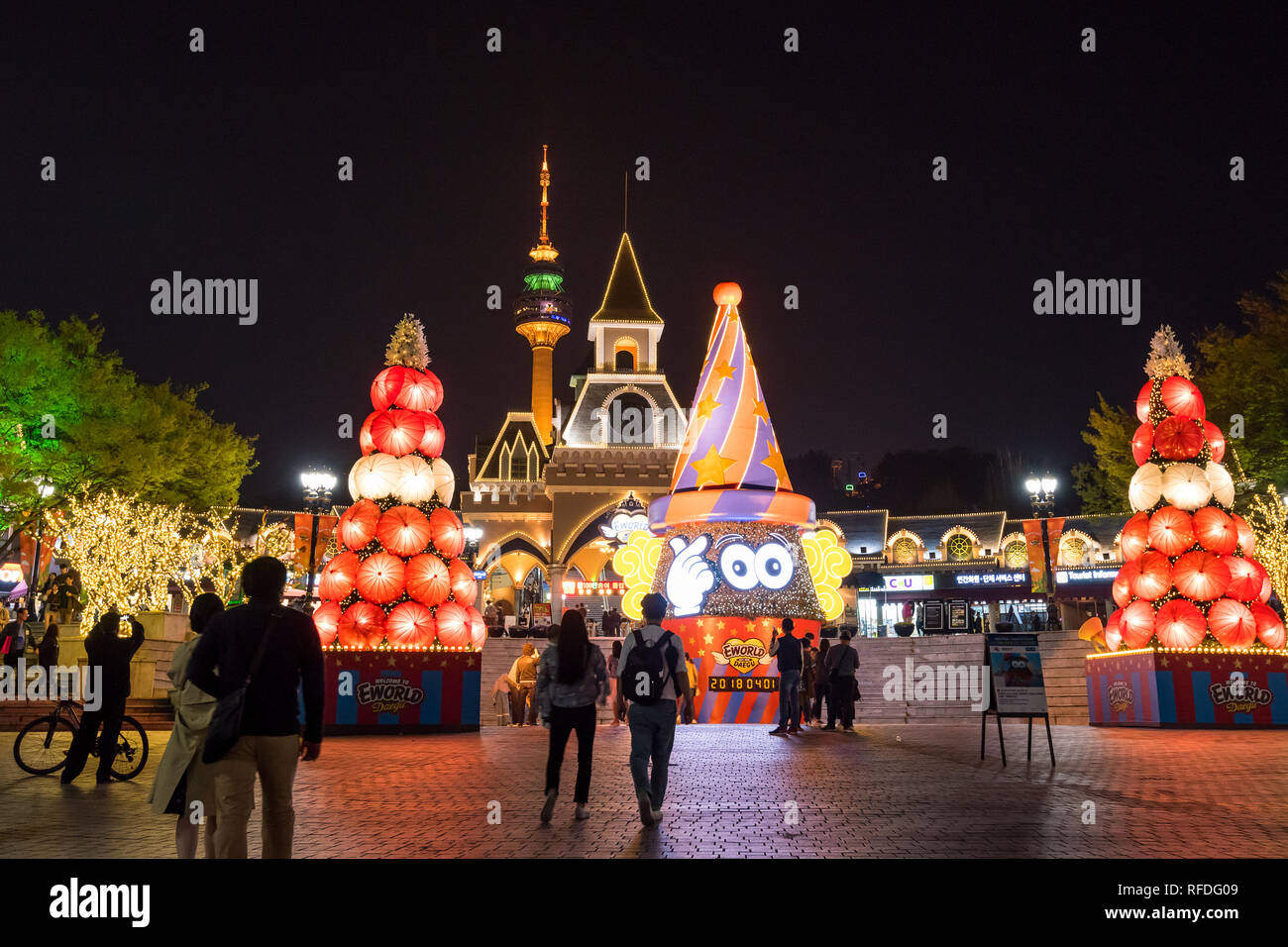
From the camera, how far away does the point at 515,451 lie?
56.9 m

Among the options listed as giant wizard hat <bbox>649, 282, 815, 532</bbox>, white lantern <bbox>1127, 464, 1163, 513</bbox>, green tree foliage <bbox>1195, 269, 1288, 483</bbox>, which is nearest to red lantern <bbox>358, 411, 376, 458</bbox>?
giant wizard hat <bbox>649, 282, 815, 532</bbox>

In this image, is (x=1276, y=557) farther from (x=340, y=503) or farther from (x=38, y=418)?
(x=340, y=503)

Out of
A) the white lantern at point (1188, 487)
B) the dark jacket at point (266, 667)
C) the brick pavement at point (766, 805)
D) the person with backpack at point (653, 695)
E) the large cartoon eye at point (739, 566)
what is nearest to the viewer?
the dark jacket at point (266, 667)

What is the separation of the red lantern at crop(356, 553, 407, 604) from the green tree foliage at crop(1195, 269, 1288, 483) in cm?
2236

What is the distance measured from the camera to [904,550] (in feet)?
166

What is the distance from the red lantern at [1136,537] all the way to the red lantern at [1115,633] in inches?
42.8

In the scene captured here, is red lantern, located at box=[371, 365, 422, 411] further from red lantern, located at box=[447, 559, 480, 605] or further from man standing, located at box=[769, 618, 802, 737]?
man standing, located at box=[769, 618, 802, 737]

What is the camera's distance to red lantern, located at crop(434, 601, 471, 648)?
58.6 ft

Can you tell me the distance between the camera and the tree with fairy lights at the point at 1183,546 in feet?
60.4

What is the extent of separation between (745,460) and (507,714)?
8055 mm

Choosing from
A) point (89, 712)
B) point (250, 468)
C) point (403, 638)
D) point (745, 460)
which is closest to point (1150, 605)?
point (745, 460)

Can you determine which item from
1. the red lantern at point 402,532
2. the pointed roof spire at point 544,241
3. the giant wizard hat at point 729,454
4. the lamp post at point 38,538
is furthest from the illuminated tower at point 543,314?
the red lantern at point 402,532

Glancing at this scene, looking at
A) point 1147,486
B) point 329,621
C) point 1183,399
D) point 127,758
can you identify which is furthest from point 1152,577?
point 127,758

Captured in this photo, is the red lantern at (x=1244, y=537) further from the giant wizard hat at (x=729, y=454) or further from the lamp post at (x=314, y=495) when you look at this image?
the lamp post at (x=314, y=495)
